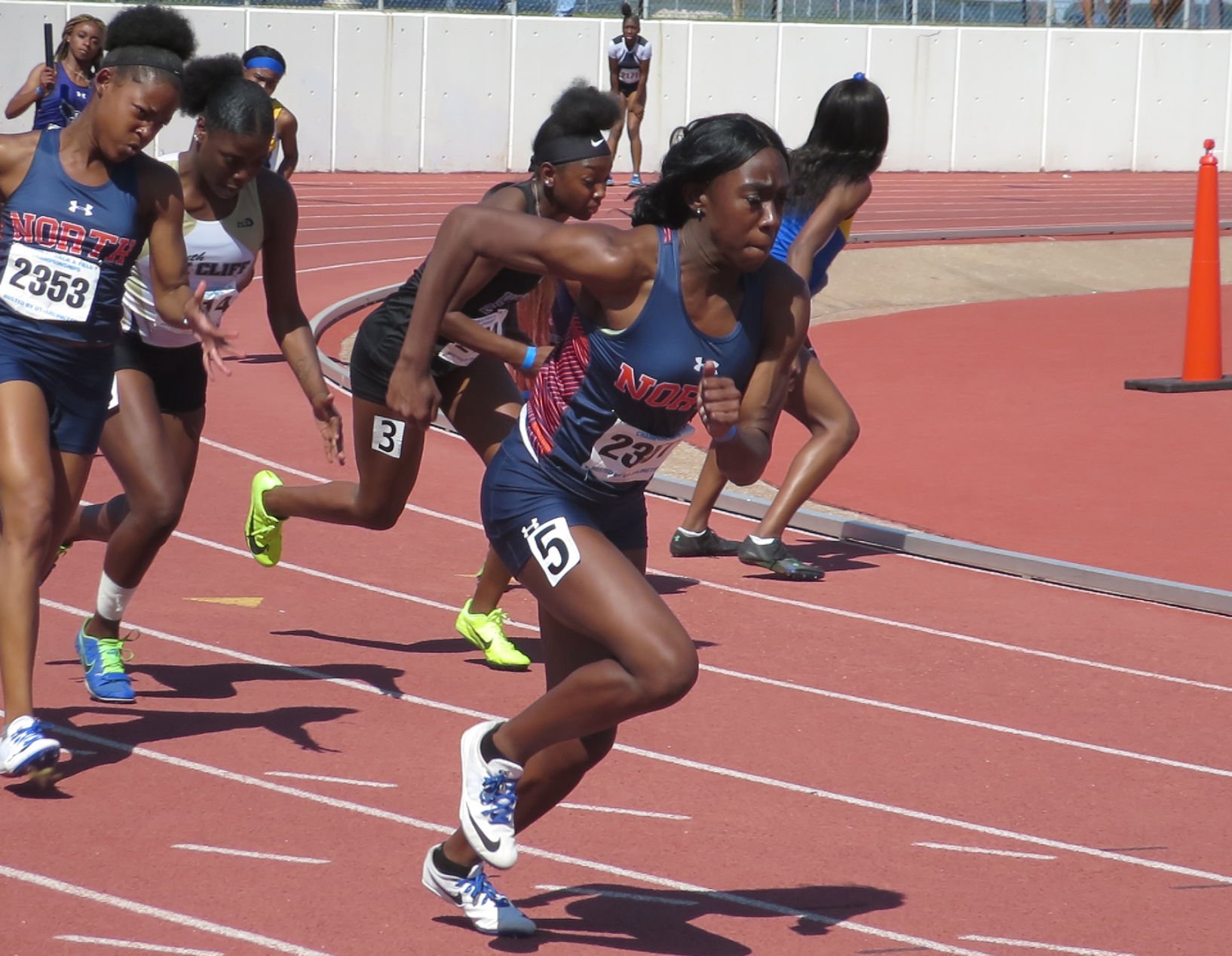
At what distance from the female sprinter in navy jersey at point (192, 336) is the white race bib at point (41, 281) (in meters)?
0.57

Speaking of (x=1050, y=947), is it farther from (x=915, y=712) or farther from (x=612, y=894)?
(x=915, y=712)

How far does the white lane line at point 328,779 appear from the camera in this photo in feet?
16.8

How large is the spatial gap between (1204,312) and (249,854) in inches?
375

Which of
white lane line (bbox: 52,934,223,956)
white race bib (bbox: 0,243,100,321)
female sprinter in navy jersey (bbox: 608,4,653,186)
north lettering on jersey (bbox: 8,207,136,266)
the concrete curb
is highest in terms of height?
female sprinter in navy jersey (bbox: 608,4,653,186)

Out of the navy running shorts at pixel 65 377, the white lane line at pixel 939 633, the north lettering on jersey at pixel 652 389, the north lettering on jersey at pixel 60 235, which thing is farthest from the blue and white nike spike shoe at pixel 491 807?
the white lane line at pixel 939 633

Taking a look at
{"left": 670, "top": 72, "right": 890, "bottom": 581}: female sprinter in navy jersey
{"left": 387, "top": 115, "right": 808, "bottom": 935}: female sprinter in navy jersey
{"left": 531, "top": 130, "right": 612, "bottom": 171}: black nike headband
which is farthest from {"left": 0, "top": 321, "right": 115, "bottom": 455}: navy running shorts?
{"left": 670, "top": 72, "right": 890, "bottom": 581}: female sprinter in navy jersey

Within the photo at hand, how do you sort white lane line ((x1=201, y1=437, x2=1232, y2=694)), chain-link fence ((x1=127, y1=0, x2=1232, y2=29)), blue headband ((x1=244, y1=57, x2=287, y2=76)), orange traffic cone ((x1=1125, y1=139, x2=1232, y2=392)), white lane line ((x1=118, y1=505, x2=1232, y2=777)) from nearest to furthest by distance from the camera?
white lane line ((x1=118, y1=505, x2=1232, y2=777)) → white lane line ((x1=201, y1=437, x2=1232, y2=694)) → blue headband ((x1=244, y1=57, x2=287, y2=76)) → orange traffic cone ((x1=1125, y1=139, x2=1232, y2=392)) → chain-link fence ((x1=127, y1=0, x2=1232, y2=29))

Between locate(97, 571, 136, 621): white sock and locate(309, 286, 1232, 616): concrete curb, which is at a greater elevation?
locate(97, 571, 136, 621): white sock

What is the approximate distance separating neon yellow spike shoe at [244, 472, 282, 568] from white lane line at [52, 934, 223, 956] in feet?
9.97

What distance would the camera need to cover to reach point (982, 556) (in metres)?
8.12

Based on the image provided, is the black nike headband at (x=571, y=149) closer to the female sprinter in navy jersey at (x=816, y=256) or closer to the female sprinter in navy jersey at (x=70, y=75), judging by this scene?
the female sprinter in navy jersey at (x=816, y=256)

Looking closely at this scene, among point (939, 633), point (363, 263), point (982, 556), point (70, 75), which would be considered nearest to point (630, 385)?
point (939, 633)

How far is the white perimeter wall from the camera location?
25.1 m

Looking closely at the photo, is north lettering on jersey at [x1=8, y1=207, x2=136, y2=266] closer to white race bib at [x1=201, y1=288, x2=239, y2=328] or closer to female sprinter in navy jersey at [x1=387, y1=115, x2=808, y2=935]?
white race bib at [x1=201, y1=288, x2=239, y2=328]
